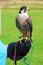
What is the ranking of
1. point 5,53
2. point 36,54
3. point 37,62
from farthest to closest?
point 36,54
point 37,62
point 5,53

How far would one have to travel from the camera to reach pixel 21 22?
3.08 meters

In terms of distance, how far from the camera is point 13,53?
2717 millimetres

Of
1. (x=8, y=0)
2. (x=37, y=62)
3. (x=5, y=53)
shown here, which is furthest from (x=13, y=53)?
(x=8, y=0)

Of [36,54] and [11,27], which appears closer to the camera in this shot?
[36,54]

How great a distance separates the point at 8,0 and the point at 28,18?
1077 inches

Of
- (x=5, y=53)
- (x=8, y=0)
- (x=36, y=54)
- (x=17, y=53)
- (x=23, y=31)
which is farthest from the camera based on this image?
(x=8, y=0)

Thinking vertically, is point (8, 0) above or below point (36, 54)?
below

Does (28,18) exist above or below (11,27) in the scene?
above

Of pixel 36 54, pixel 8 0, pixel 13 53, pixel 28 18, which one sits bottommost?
pixel 8 0

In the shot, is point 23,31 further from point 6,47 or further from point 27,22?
point 6,47

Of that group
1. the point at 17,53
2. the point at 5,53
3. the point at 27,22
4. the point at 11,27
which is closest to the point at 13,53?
the point at 17,53

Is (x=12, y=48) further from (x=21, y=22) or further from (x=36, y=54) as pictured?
(x=36, y=54)

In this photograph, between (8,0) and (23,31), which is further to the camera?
(8,0)

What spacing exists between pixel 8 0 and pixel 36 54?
72.2 feet
